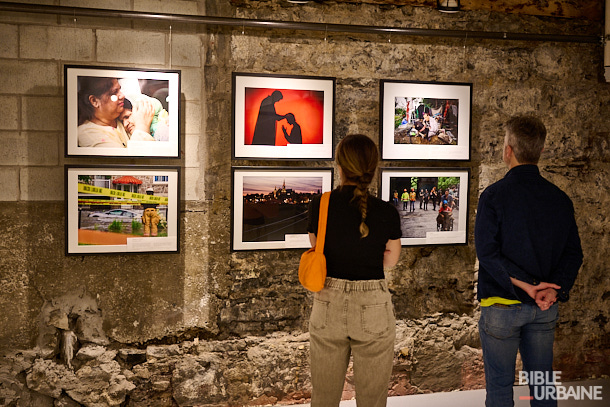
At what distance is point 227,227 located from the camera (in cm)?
360

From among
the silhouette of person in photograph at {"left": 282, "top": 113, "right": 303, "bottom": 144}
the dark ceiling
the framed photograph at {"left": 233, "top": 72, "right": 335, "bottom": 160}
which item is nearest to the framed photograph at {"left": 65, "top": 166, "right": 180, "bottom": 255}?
the framed photograph at {"left": 233, "top": 72, "right": 335, "bottom": 160}

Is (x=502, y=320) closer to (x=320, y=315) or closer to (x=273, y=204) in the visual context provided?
(x=320, y=315)

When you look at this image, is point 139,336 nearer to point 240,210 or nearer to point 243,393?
point 243,393

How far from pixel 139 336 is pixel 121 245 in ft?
1.91

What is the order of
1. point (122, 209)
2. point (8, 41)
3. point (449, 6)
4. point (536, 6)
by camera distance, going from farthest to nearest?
point (536, 6), point (449, 6), point (122, 209), point (8, 41)

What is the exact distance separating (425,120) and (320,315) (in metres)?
1.89

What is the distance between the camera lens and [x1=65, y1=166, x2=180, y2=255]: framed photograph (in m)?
3.33

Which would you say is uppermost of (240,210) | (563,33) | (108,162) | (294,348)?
(563,33)

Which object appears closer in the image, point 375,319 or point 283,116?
point 375,319

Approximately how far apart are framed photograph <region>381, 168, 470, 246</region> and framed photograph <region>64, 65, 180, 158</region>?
1.43 meters

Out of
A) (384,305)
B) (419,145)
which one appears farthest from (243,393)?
(419,145)

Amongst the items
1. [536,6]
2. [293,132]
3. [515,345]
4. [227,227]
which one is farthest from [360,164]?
[536,6]

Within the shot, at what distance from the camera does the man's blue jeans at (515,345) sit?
2512mm

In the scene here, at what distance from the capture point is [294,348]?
375 centimetres
